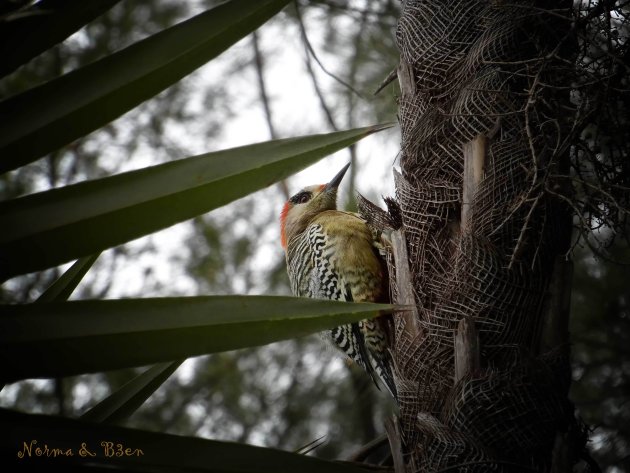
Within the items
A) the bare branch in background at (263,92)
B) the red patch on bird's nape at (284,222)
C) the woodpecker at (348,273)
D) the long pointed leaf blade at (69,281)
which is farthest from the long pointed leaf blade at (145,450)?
the red patch on bird's nape at (284,222)

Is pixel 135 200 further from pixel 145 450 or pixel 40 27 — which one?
pixel 145 450

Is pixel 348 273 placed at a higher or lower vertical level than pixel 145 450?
higher

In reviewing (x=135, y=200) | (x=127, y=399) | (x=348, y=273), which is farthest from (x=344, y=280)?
(x=135, y=200)

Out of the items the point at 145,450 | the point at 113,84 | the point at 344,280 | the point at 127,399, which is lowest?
the point at 145,450

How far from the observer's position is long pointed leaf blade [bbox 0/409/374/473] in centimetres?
128

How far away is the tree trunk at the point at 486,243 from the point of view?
2094 mm

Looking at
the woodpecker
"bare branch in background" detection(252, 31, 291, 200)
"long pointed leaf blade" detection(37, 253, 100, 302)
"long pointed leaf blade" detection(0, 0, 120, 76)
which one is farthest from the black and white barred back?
"long pointed leaf blade" detection(0, 0, 120, 76)

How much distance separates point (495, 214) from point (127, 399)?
131 centimetres

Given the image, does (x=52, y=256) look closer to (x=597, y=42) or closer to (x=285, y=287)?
(x=597, y=42)

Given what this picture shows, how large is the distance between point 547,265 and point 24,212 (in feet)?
5.53

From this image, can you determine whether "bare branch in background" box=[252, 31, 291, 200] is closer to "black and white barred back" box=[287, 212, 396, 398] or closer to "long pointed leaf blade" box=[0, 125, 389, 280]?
"black and white barred back" box=[287, 212, 396, 398]

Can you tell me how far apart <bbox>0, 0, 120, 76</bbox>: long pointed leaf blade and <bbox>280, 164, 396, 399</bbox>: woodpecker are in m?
2.51

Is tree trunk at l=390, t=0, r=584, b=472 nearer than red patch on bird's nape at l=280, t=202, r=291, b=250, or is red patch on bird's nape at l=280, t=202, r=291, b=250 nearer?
tree trunk at l=390, t=0, r=584, b=472

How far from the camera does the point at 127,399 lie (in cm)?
191
